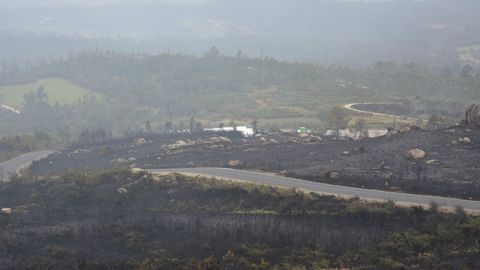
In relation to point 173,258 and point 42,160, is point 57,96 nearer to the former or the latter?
point 42,160

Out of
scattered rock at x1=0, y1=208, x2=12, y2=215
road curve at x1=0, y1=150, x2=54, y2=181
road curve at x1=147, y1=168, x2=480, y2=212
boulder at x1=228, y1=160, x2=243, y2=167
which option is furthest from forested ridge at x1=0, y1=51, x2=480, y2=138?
scattered rock at x1=0, y1=208, x2=12, y2=215

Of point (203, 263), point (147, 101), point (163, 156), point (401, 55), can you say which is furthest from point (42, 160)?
point (401, 55)

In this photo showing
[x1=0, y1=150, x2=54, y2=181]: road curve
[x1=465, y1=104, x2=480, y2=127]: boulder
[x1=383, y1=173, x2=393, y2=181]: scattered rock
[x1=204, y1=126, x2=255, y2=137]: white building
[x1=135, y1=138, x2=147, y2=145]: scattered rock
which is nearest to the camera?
[x1=383, y1=173, x2=393, y2=181]: scattered rock

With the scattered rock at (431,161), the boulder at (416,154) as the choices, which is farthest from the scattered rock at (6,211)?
the scattered rock at (431,161)

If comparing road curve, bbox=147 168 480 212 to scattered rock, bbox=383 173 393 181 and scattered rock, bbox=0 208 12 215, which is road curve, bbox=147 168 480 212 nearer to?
scattered rock, bbox=383 173 393 181

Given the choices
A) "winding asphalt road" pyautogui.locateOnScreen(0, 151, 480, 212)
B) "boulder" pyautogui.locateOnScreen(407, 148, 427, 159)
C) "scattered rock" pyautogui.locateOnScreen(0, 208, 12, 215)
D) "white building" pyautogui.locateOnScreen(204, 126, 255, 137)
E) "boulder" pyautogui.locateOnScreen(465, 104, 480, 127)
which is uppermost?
"boulder" pyautogui.locateOnScreen(465, 104, 480, 127)

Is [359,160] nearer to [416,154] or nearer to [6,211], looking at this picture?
[416,154]
